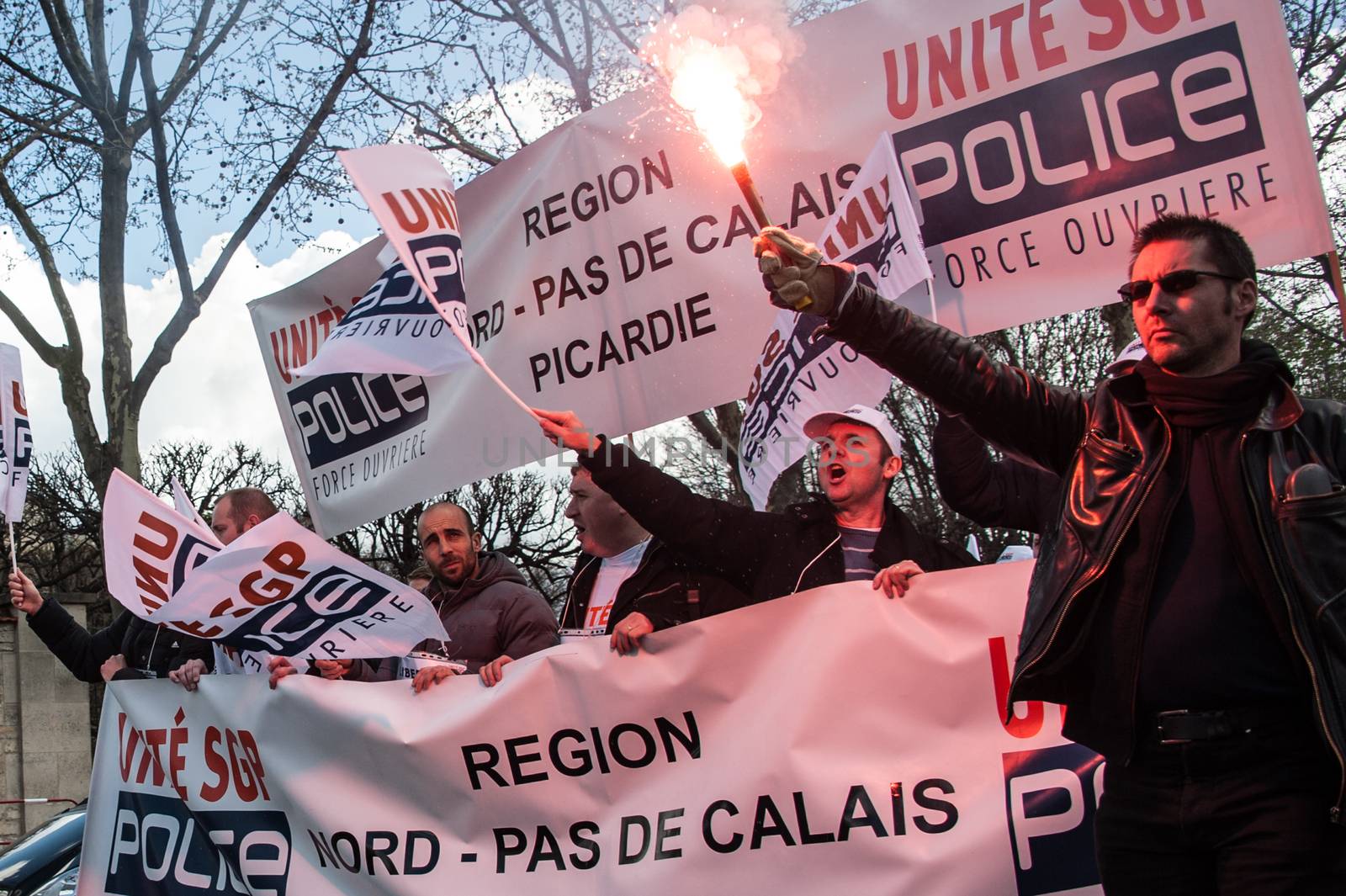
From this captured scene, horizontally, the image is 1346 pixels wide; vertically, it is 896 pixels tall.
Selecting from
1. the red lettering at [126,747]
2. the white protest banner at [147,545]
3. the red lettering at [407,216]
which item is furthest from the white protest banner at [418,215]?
the red lettering at [126,747]

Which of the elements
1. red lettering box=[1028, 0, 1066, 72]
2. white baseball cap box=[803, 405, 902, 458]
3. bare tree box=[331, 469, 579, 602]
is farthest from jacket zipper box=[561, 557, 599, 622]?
bare tree box=[331, 469, 579, 602]

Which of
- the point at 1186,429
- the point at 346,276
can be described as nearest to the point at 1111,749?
the point at 1186,429

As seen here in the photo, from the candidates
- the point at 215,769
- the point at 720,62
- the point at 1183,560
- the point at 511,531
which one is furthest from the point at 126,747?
the point at 511,531

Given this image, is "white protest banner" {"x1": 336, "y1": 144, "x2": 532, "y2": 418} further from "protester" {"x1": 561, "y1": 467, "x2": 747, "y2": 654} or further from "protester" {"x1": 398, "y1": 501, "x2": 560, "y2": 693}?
"protester" {"x1": 398, "y1": 501, "x2": 560, "y2": 693}

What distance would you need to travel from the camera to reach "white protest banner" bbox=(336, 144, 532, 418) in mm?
4113

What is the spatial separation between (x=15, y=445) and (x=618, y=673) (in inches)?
135

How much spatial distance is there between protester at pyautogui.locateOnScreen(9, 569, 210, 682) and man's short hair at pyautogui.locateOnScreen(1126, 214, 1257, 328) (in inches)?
159

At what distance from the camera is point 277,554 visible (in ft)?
14.3

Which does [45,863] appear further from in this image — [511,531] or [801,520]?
[511,531]

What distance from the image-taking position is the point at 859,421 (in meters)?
4.02

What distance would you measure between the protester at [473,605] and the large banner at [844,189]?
0.27 m

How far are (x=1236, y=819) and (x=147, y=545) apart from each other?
3.69m

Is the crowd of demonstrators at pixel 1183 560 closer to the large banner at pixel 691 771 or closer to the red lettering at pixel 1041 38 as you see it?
the large banner at pixel 691 771

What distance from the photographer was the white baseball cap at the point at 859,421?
4.02m
